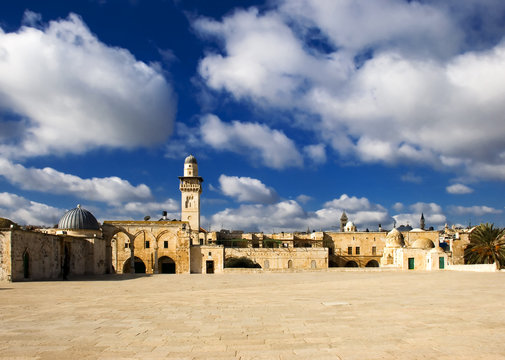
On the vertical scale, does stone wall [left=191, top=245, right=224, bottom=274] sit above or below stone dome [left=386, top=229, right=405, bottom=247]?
below

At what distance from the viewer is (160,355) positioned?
536 cm

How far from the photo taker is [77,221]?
1268 inches

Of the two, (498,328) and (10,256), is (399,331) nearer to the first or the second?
(498,328)

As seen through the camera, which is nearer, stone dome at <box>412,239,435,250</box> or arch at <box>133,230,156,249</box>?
stone dome at <box>412,239,435,250</box>

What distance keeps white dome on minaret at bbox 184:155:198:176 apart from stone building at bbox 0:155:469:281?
114 mm

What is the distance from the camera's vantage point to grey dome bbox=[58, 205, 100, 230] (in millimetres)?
31953

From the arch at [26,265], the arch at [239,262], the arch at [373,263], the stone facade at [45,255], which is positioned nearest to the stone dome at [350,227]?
the arch at [373,263]

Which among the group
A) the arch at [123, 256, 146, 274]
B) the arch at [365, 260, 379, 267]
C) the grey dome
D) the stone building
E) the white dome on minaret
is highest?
the white dome on minaret

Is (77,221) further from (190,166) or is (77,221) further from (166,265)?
(190,166)

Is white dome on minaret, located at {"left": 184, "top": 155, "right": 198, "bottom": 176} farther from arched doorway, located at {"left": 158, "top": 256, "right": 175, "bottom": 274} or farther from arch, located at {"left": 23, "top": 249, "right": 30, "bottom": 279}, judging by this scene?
arch, located at {"left": 23, "top": 249, "right": 30, "bottom": 279}

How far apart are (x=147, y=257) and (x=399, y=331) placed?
37.4 metres

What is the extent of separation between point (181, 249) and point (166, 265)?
4.19m

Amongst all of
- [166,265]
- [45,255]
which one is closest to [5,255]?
[45,255]

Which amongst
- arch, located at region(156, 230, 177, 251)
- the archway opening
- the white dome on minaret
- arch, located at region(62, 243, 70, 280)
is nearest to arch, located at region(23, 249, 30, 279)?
arch, located at region(62, 243, 70, 280)
